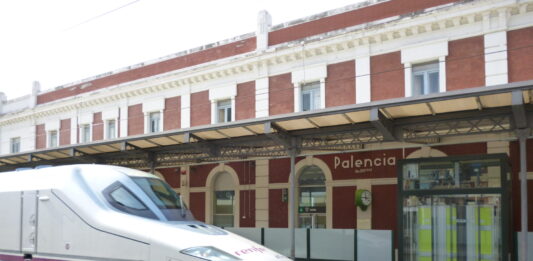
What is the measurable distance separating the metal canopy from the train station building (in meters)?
0.04

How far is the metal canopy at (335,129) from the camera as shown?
1059 cm

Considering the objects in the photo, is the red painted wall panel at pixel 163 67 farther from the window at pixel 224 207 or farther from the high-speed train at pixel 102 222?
the high-speed train at pixel 102 222

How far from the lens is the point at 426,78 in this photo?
57.2 ft

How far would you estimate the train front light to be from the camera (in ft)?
24.7

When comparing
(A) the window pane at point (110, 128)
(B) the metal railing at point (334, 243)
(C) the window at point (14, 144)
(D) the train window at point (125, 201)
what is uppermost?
(A) the window pane at point (110, 128)

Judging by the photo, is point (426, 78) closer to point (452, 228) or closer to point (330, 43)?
point (330, 43)

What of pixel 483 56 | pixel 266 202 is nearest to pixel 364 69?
pixel 483 56

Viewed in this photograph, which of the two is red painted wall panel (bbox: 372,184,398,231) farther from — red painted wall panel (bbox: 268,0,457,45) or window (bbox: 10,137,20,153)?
window (bbox: 10,137,20,153)

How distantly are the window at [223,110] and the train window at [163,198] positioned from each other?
1231cm

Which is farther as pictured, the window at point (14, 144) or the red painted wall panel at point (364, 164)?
the window at point (14, 144)

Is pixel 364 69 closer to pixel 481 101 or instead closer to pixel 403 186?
pixel 403 186

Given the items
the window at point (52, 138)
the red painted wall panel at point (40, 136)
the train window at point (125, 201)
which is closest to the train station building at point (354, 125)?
the window at point (52, 138)

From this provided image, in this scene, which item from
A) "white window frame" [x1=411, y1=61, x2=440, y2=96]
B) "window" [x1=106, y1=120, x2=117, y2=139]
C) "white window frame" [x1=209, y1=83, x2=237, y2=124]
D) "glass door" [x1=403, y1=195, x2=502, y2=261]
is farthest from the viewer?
"window" [x1=106, y1=120, x2=117, y2=139]

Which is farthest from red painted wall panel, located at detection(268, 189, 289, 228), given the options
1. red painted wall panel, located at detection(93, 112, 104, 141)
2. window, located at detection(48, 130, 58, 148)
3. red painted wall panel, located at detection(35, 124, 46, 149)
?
red painted wall panel, located at detection(35, 124, 46, 149)
